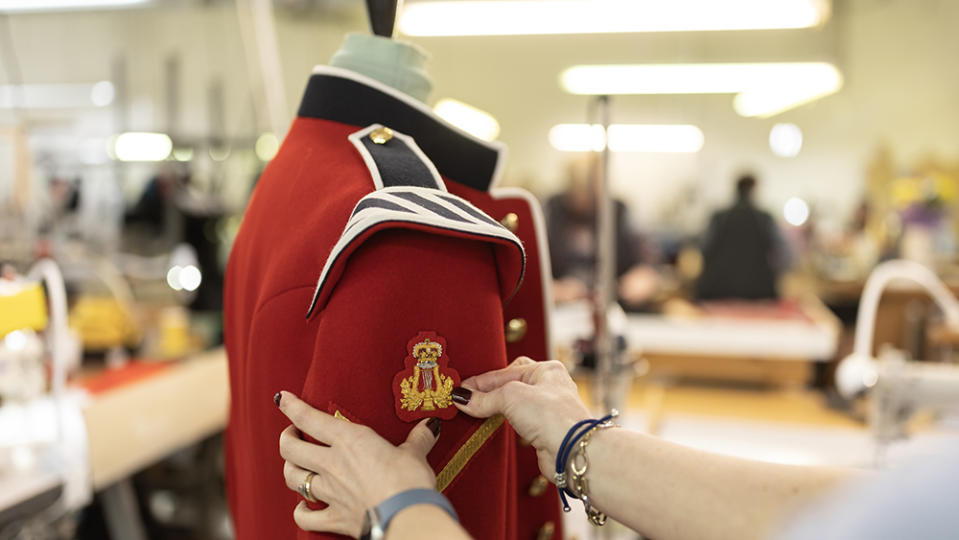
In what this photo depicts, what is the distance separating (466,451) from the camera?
2.14 ft

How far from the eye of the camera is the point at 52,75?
442cm

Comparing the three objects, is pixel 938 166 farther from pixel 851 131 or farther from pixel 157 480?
pixel 157 480

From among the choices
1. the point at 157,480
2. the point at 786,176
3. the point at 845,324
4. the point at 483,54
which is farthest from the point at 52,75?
the point at 786,176

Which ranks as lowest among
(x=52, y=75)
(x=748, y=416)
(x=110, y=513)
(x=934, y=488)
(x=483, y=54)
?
(x=110, y=513)

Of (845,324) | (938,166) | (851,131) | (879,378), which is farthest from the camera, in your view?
(851,131)

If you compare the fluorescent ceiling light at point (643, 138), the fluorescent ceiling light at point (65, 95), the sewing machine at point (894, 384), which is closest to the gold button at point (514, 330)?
the sewing machine at point (894, 384)

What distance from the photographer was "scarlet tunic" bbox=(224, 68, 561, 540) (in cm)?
59

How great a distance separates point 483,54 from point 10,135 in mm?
4683

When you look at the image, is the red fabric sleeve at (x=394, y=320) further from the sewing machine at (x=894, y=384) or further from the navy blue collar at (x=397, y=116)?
the sewing machine at (x=894, y=384)

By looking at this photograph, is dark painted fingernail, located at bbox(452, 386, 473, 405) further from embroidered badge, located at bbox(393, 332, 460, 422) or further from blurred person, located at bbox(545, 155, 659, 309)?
blurred person, located at bbox(545, 155, 659, 309)

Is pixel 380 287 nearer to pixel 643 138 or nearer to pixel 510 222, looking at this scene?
pixel 510 222

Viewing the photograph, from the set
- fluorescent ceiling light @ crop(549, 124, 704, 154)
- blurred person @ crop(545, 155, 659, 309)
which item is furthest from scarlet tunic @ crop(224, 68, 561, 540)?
fluorescent ceiling light @ crop(549, 124, 704, 154)

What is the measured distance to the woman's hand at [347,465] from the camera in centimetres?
58

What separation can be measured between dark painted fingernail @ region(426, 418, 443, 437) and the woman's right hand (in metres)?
0.02
